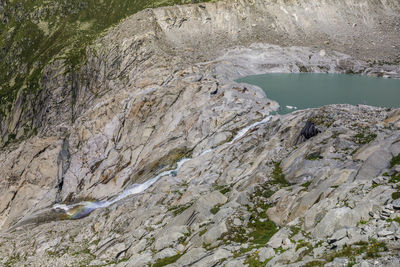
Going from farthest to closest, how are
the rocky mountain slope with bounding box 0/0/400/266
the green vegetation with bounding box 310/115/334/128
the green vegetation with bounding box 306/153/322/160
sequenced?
1. the green vegetation with bounding box 310/115/334/128
2. the green vegetation with bounding box 306/153/322/160
3. the rocky mountain slope with bounding box 0/0/400/266

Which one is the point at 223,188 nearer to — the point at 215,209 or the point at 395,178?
the point at 215,209

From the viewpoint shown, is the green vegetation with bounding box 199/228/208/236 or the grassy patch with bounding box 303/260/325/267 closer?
the grassy patch with bounding box 303/260/325/267

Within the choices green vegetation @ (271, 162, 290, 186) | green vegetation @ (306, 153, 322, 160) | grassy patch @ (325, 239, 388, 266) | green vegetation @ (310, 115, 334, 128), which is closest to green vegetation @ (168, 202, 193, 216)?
green vegetation @ (271, 162, 290, 186)

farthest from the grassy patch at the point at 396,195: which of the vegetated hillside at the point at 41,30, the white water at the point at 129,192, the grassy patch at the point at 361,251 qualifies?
the vegetated hillside at the point at 41,30

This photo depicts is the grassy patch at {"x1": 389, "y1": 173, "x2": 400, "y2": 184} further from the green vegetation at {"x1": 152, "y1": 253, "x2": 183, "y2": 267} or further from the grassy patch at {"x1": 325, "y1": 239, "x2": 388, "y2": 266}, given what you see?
the green vegetation at {"x1": 152, "y1": 253, "x2": 183, "y2": 267}

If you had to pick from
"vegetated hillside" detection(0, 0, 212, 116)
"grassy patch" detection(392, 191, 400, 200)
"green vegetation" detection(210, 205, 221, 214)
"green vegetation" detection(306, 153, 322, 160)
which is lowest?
"green vegetation" detection(210, 205, 221, 214)

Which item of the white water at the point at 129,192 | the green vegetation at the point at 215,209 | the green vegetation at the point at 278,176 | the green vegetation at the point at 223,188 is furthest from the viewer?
the white water at the point at 129,192

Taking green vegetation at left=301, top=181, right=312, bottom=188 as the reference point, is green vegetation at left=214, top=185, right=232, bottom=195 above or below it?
below

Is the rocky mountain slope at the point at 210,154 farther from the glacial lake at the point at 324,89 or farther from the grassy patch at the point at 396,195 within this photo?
the glacial lake at the point at 324,89

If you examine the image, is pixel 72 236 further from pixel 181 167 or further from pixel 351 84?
pixel 351 84
